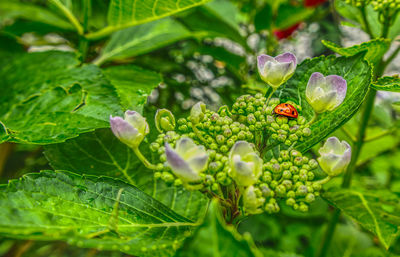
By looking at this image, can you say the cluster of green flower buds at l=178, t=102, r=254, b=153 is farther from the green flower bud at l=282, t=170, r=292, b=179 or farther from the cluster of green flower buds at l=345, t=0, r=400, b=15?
the cluster of green flower buds at l=345, t=0, r=400, b=15

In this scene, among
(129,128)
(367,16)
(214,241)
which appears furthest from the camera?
(367,16)

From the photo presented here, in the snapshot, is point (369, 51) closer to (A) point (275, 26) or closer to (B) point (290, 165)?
(B) point (290, 165)

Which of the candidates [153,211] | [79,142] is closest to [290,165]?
[153,211]

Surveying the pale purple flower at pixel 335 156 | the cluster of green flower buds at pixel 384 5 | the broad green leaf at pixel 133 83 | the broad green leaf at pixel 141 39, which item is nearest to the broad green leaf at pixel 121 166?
the broad green leaf at pixel 133 83

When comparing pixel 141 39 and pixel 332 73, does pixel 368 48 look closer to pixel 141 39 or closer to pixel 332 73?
pixel 332 73

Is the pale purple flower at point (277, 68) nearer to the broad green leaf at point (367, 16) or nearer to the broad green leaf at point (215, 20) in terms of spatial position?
the broad green leaf at point (367, 16)

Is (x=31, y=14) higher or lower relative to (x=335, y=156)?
higher

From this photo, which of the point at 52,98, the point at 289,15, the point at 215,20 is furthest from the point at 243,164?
the point at 289,15
